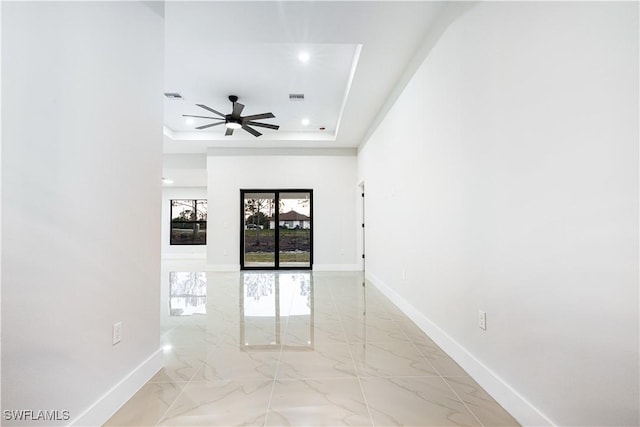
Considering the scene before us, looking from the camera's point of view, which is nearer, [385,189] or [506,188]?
[506,188]

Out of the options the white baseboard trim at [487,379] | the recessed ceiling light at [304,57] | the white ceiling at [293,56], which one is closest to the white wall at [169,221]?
the white ceiling at [293,56]

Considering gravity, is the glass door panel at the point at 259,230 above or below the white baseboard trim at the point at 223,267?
above

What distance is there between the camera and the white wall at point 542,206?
1.10 m

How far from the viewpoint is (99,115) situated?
1.61 meters

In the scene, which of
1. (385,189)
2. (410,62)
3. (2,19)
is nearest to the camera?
(2,19)

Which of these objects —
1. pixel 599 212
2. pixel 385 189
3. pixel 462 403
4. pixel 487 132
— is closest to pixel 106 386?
pixel 462 403

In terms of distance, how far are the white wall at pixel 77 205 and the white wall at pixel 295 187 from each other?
16.7ft

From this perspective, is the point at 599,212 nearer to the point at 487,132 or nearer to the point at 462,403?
the point at 487,132

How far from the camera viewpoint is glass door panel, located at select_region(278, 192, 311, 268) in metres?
7.23

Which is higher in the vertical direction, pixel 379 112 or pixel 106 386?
pixel 379 112

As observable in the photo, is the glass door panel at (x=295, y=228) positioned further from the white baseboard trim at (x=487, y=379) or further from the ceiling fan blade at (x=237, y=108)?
the white baseboard trim at (x=487, y=379)

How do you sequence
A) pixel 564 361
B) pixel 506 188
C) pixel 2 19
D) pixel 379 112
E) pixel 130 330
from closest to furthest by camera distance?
pixel 2 19 → pixel 564 361 → pixel 506 188 → pixel 130 330 → pixel 379 112

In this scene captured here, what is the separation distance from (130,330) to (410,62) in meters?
3.65

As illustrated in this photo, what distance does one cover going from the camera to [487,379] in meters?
1.87
